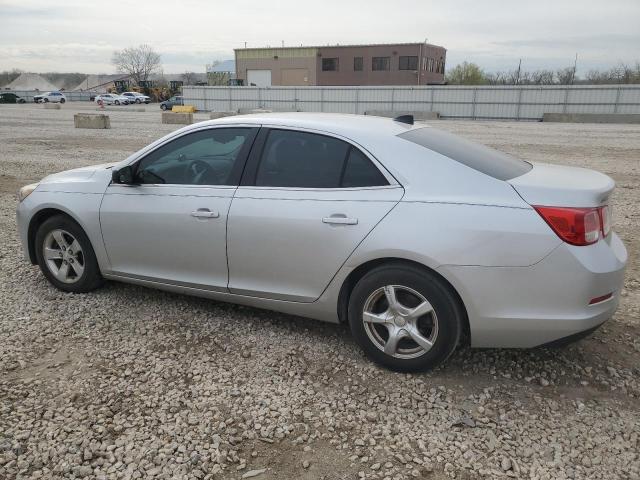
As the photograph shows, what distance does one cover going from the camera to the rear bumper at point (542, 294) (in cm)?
300

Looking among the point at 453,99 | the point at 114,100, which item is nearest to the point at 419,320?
the point at 453,99

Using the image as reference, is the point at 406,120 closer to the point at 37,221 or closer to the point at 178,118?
the point at 37,221

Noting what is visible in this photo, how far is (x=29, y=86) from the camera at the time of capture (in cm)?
11000

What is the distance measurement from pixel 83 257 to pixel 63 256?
25cm

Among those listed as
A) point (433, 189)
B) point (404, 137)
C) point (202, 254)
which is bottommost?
point (202, 254)

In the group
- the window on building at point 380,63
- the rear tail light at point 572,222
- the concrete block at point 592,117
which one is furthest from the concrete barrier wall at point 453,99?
the window on building at point 380,63

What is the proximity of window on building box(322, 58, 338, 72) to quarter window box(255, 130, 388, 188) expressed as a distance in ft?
239

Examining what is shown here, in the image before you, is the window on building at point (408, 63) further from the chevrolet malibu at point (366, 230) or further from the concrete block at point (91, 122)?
the chevrolet malibu at point (366, 230)

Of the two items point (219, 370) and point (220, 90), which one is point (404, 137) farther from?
point (220, 90)

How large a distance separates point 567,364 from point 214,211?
8.79ft

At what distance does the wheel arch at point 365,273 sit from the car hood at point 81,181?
2285mm

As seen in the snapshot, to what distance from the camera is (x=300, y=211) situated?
3588 mm

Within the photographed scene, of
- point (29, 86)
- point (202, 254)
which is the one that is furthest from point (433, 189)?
point (29, 86)

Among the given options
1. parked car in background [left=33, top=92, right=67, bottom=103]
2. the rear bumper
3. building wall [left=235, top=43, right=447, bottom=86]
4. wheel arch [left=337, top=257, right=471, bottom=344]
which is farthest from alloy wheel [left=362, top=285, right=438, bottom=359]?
parked car in background [left=33, top=92, right=67, bottom=103]
